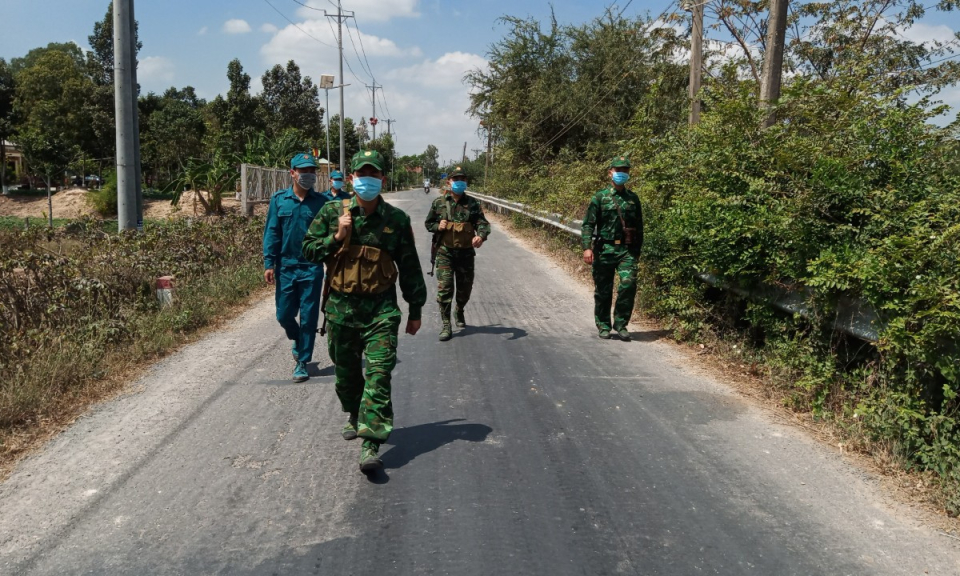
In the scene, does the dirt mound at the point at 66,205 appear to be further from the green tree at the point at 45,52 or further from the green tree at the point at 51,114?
the green tree at the point at 45,52

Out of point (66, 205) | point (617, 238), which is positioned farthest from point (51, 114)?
point (617, 238)

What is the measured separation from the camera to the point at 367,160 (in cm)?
416

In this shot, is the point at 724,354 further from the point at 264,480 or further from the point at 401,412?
the point at 264,480

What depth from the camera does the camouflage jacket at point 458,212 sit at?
775 cm

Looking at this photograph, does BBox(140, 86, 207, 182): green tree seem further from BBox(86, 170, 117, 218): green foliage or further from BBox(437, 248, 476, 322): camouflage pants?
BBox(437, 248, 476, 322): camouflage pants

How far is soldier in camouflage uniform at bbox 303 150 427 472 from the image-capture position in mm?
4117

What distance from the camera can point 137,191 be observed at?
10281 millimetres

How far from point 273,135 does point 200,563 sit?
5136 cm

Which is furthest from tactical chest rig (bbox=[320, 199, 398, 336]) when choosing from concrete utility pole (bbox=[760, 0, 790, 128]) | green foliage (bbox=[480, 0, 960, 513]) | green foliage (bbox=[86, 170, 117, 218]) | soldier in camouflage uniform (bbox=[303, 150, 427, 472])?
green foliage (bbox=[86, 170, 117, 218])

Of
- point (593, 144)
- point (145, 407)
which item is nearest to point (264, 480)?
point (145, 407)

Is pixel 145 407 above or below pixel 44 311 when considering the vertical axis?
below

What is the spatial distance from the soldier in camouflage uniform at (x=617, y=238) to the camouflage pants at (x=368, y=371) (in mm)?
3714

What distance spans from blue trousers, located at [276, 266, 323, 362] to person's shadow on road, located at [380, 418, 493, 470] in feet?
5.54

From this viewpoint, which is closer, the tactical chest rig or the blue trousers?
the tactical chest rig
